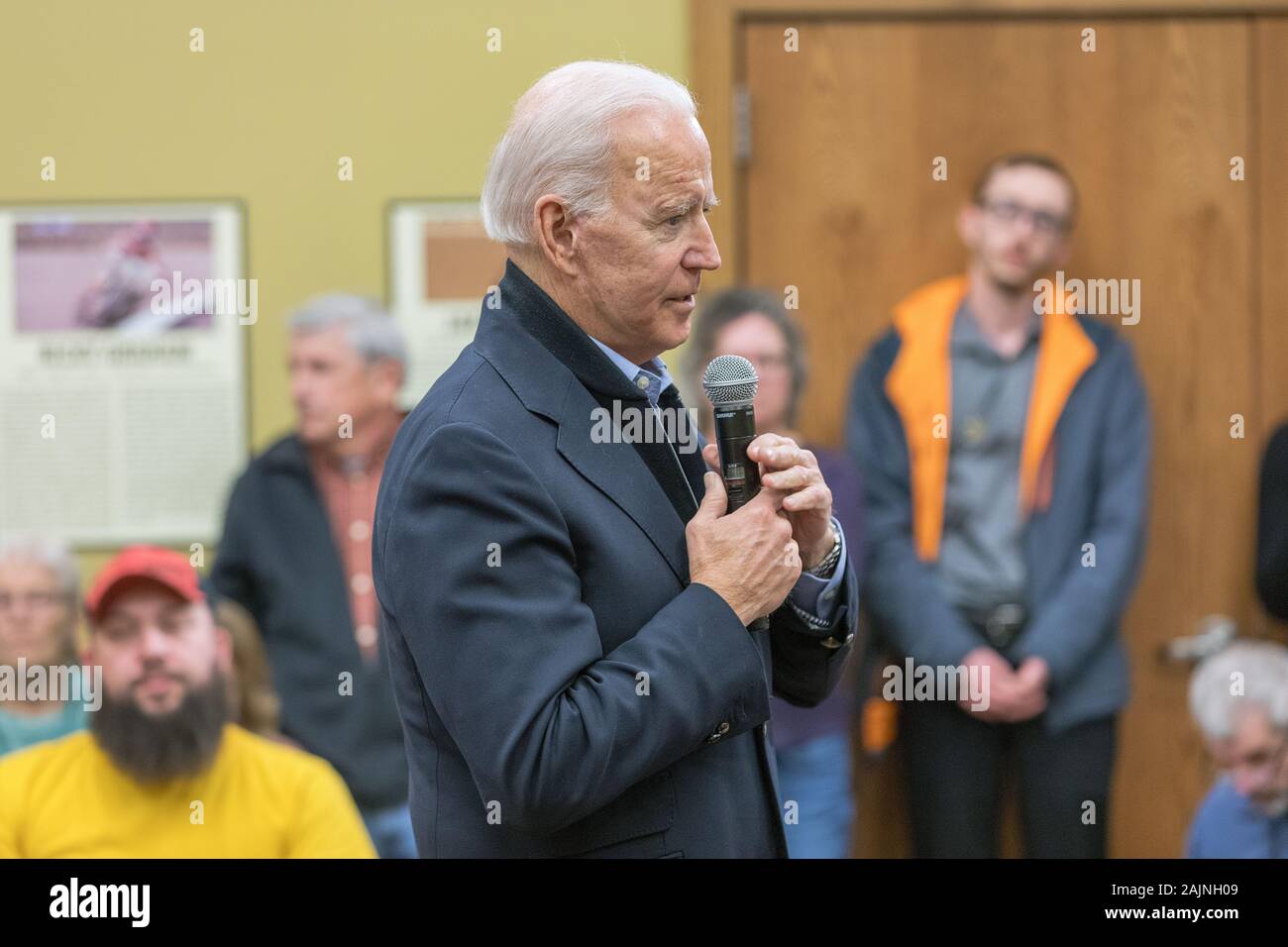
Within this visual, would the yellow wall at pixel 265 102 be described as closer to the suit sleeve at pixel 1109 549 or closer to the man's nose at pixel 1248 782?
the suit sleeve at pixel 1109 549

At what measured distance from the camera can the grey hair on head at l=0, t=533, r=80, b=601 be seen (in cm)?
400

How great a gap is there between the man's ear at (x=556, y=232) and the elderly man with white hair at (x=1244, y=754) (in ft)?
7.61

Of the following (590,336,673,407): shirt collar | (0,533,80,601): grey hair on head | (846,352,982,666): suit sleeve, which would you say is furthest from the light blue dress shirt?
(0,533,80,601): grey hair on head

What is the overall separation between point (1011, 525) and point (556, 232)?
2.50 metres

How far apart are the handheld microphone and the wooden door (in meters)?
2.53

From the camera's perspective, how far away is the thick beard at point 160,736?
10.7ft

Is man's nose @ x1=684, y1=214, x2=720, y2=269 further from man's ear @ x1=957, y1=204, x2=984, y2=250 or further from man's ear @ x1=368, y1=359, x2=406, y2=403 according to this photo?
man's ear @ x1=957, y1=204, x2=984, y2=250

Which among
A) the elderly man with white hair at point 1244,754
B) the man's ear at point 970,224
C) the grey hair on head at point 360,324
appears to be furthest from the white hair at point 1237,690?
the grey hair on head at point 360,324

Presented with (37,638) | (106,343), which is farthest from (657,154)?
(106,343)

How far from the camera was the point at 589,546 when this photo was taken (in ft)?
6.07

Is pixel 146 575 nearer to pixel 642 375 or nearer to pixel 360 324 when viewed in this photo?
pixel 360 324
